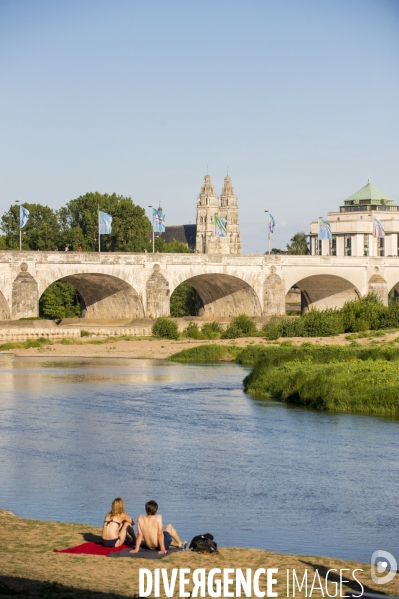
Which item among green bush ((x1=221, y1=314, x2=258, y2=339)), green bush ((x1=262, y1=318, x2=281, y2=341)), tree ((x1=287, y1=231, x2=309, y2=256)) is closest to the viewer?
green bush ((x1=262, y1=318, x2=281, y2=341))

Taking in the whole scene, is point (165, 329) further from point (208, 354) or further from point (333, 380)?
point (333, 380)

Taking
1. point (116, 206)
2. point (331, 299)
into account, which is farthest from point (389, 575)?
point (116, 206)

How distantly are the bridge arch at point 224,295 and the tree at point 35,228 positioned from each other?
1942 cm

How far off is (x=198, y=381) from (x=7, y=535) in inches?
991

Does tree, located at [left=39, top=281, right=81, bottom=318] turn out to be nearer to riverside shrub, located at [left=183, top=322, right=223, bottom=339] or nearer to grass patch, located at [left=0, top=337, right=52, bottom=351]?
riverside shrub, located at [left=183, top=322, right=223, bottom=339]

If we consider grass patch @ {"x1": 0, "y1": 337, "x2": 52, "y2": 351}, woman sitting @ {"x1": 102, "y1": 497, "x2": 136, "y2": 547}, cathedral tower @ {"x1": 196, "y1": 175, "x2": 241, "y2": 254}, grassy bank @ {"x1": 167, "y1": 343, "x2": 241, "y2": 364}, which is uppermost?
cathedral tower @ {"x1": 196, "y1": 175, "x2": 241, "y2": 254}

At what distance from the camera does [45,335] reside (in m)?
62.9

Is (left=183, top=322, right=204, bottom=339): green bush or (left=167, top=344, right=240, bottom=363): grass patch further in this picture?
(left=183, top=322, right=204, bottom=339): green bush

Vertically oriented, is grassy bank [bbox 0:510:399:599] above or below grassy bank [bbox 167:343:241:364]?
below

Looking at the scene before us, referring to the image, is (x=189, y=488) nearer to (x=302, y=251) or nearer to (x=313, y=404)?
(x=313, y=404)

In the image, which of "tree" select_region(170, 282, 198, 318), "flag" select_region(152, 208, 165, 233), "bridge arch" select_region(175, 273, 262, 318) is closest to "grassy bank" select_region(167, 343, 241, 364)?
"flag" select_region(152, 208, 165, 233)

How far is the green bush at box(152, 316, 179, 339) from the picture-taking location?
212 feet

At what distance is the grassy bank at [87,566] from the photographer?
13297 millimetres

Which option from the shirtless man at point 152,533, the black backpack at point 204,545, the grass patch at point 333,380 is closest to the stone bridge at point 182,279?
the grass patch at point 333,380
